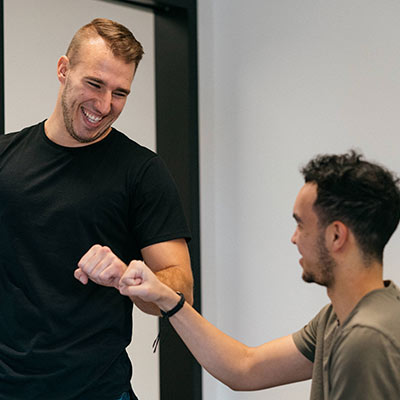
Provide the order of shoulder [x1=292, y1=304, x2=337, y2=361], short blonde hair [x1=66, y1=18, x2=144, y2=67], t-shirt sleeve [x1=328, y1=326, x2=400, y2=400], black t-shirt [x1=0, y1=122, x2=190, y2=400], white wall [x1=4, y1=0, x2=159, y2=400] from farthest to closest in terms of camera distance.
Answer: white wall [x1=4, y1=0, x2=159, y2=400] < short blonde hair [x1=66, y1=18, x2=144, y2=67] < black t-shirt [x1=0, y1=122, x2=190, y2=400] < shoulder [x1=292, y1=304, x2=337, y2=361] < t-shirt sleeve [x1=328, y1=326, x2=400, y2=400]

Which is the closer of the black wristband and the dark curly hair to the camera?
the dark curly hair

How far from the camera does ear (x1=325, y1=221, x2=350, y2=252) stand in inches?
53.9

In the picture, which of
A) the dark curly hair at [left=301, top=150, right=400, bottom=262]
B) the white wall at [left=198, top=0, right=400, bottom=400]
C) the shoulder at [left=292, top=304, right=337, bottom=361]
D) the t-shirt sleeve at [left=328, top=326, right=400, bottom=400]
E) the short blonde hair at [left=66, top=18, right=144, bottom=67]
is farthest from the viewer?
the white wall at [left=198, top=0, right=400, bottom=400]

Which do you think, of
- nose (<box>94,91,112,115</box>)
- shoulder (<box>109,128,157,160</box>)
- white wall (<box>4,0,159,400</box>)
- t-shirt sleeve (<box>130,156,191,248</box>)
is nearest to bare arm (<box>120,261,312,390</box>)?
t-shirt sleeve (<box>130,156,191,248</box>)

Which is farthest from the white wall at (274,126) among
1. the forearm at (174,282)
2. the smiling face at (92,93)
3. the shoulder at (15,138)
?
the shoulder at (15,138)

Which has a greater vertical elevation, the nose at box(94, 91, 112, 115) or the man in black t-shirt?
the nose at box(94, 91, 112, 115)

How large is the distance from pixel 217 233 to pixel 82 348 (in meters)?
1.44

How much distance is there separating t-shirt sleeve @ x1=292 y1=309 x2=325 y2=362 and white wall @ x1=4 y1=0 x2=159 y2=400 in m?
1.48

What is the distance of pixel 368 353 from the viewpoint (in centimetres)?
122

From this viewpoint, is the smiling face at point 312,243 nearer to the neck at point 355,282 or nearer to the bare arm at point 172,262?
the neck at point 355,282

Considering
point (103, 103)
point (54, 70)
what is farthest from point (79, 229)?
point (54, 70)

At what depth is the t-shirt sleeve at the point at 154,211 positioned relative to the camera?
5.68 ft

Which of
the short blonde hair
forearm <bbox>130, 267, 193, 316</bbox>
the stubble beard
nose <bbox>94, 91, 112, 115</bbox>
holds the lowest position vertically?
forearm <bbox>130, 267, 193, 316</bbox>

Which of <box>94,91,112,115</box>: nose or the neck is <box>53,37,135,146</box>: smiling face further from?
the neck
